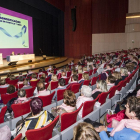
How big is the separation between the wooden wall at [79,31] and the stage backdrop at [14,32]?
3731mm

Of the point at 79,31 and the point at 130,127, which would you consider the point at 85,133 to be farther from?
the point at 79,31

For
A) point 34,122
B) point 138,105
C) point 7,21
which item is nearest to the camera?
point 138,105

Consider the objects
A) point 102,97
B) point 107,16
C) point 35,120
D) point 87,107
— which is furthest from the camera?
point 107,16

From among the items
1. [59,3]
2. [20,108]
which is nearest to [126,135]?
[20,108]

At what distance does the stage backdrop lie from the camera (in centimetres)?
1170

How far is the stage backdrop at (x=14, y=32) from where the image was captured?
38.4ft

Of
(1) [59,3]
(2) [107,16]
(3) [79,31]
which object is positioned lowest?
(3) [79,31]

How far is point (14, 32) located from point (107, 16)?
9275mm

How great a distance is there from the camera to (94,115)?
8.59 feet

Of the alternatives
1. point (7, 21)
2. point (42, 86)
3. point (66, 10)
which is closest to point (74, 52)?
point (66, 10)

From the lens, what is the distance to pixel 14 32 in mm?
12617

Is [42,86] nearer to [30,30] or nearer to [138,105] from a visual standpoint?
[138,105]

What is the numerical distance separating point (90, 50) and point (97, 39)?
1.48 meters

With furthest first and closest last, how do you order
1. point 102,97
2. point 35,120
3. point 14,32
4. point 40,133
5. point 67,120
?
1. point 14,32
2. point 102,97
3. point 67,120
4. point 35,120
5. point 40,133
